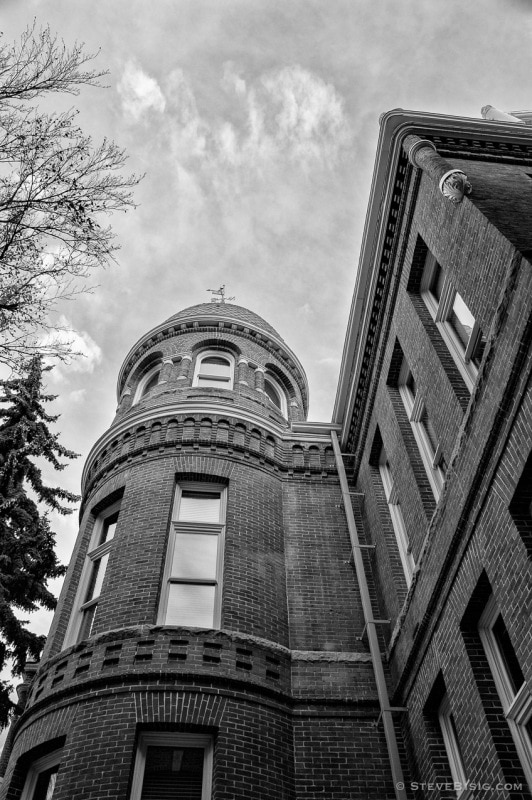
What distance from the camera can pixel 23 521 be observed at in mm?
16078

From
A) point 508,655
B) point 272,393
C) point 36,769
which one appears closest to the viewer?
point 508,655

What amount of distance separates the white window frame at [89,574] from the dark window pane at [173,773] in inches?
117

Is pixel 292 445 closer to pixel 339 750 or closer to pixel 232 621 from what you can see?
pixel 232 621

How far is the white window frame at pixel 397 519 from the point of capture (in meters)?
10.6

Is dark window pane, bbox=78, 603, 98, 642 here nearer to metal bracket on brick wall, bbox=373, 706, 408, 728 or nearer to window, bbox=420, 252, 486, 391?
metal bracket on brick wall, bbox=373, 706, 408, 728

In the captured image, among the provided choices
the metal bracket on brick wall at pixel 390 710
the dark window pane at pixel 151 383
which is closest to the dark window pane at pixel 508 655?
the metal bracket on brick wall at pixel 390 710

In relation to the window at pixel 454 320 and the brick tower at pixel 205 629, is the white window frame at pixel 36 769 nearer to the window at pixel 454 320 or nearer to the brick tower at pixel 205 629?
the brick tower at pixel 205 629

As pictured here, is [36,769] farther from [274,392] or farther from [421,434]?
[274,392]

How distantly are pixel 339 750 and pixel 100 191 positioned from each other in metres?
8.21

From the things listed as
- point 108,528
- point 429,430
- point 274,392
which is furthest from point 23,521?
point 429,430

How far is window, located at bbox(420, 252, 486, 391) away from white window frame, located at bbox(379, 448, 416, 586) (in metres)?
3.21

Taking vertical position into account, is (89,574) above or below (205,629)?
above

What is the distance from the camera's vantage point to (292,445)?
14.6 m

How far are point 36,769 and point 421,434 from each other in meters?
7.98
